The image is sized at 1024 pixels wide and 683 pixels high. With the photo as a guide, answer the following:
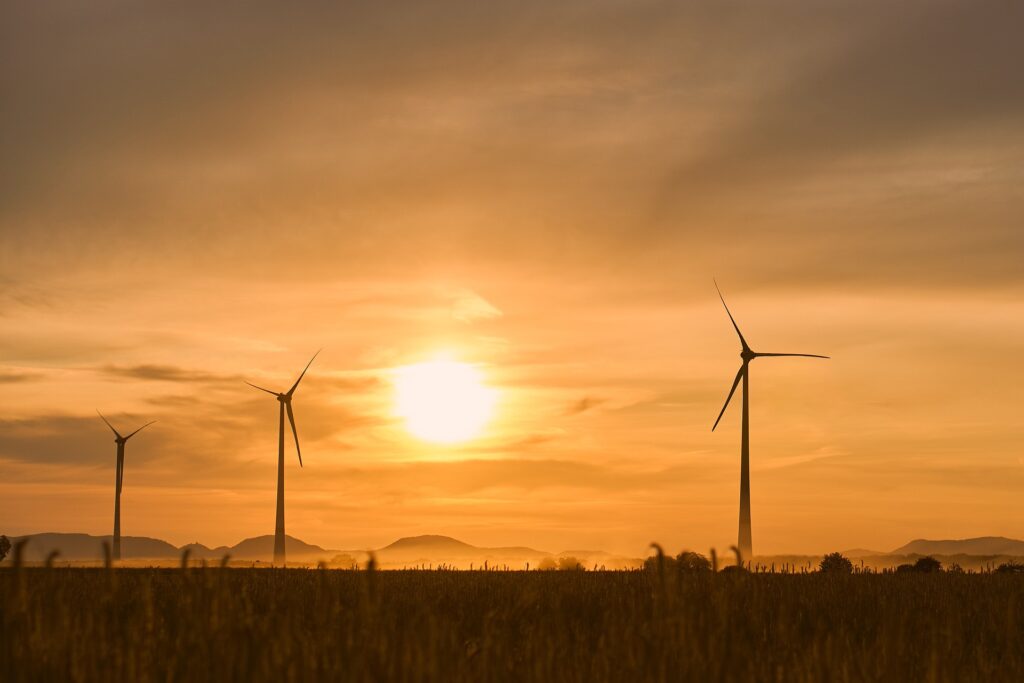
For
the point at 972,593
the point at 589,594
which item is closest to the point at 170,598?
the point at 589,594

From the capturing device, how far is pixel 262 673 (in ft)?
30.5

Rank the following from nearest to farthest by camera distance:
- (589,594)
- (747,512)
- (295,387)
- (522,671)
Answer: (522,671), (589,594), (747,512), (295,387)

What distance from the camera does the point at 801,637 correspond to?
62.5 ft

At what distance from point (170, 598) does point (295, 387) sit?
247ft

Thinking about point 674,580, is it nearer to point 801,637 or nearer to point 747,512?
point 801,637

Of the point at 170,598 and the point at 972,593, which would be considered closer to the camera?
the point at 170,598

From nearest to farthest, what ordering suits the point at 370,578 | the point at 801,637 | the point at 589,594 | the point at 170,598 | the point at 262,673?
1. the point at 370,578
2. the point at 262,673
3. the point at 801,637
4. the point at 170,598
5. the point at 589,594

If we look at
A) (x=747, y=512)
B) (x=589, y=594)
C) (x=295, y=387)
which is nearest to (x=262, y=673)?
(x=589, y=594)

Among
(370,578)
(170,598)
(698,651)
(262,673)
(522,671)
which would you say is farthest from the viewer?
(170,598)

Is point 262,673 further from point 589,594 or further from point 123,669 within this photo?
point 589,594

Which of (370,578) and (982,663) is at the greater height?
(370,578)

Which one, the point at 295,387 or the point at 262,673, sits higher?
the point at 295,387

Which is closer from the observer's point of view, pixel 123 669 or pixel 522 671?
pixel 123 669

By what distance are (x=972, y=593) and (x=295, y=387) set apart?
71652mm
